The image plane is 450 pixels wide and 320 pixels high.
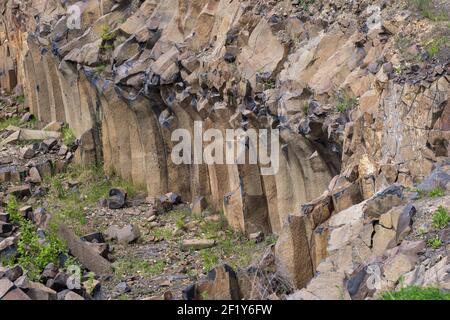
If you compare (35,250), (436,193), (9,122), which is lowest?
(35,250)

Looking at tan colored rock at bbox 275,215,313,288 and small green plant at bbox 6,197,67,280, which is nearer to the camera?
tan colored rock at bbox 275,215,313,288

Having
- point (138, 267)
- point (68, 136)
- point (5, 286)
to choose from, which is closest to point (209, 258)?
point (138, 267)

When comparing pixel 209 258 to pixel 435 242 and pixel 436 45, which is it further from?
pixel 435 242

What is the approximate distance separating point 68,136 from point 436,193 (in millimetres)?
16616

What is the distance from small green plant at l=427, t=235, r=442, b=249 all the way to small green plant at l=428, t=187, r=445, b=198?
1.14 meters

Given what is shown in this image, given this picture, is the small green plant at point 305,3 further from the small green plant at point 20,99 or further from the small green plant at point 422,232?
the small green plant at point 20,99

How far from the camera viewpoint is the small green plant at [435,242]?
29.0 ft

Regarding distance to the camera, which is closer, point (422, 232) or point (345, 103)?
point (422, 232)

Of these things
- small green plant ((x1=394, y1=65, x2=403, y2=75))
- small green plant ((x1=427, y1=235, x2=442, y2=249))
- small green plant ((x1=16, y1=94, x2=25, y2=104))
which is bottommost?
small green plant ((x1=427, y1=235, x2=442, y2=249))

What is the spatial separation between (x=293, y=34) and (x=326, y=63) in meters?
→ 1.88

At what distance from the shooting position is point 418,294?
759 centimetres

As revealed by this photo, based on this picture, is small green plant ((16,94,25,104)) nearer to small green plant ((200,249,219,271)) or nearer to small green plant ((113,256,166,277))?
small green plant ((113,256,166,277))

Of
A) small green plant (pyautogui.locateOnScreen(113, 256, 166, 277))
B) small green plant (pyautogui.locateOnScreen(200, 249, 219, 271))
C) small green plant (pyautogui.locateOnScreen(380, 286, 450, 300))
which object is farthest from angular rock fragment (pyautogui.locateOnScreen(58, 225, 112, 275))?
small green plant (pyautogui.locateOnScreen(380, 286, 450, 300))

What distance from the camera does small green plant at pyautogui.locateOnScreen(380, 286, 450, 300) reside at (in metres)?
7.52
